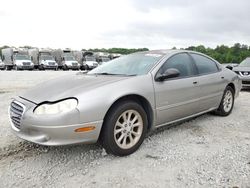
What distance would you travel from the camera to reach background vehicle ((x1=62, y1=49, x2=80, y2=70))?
29.3 m

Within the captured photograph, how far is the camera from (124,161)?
325cm

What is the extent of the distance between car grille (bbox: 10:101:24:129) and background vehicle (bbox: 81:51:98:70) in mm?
27346

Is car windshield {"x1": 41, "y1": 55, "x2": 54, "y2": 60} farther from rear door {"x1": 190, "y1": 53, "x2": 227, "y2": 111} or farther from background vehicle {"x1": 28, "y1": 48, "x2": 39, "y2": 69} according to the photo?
rear door {"x1": 190, "y1": 53, "x2": 227, "y2": 111}

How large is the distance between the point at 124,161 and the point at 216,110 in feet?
9.05

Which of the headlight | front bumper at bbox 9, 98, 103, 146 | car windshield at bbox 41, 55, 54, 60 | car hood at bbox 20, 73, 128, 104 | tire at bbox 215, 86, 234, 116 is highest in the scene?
car windshield at bbox 41, 55, 54, 60

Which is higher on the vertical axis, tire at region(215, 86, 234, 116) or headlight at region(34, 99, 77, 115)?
headlight at region(34, 99, 77, 115)

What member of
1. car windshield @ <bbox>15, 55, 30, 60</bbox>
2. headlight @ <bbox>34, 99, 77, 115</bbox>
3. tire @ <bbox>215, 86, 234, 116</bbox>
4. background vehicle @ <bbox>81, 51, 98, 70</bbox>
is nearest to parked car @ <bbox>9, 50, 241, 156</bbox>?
headlight @ <bbox>34, 99, 77, 115</bbox>

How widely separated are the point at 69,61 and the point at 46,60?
7.88ft

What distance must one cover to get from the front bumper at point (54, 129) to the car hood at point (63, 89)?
0.65ft

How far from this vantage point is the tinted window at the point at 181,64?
13.5ft

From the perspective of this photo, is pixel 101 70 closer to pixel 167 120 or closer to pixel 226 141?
pixel 167 120

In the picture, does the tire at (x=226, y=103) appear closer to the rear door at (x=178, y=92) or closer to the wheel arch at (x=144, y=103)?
the rear door at (x=178, y=92)

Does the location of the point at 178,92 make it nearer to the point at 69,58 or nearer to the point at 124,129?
the point at 124,129

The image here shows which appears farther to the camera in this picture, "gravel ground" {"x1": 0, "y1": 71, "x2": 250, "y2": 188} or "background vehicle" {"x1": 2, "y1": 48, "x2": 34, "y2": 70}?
"background vehicle" {"x1": 2, "y1": 48, "x2": 34, "y2": 70}
